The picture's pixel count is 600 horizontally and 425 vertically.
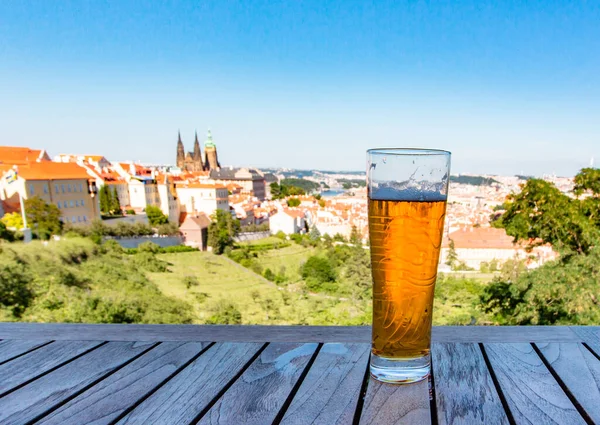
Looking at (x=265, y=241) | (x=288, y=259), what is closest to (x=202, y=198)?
(x=265, y=241)

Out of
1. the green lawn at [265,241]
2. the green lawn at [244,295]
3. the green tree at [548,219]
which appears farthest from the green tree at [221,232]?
the green tree at [548,219]

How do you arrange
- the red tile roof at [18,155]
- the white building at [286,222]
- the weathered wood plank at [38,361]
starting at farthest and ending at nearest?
1. the white building at [286,222]
2. the red tile roof at [18,155]
3. the weathered wood plank at [38,361]

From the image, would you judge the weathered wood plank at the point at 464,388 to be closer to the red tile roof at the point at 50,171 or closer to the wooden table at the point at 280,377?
the wooden table at the point at 280,377

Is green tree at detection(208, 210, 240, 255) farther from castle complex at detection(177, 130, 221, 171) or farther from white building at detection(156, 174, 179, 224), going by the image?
castle complex at detection(177, 130, 221, 171)

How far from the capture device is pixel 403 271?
55 centimetres

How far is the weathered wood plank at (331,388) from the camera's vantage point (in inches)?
19.9

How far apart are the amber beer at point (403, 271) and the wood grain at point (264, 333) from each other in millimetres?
199

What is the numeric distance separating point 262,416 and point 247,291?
15750 millimetres

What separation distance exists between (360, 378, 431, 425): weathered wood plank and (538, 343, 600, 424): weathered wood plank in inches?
8.7

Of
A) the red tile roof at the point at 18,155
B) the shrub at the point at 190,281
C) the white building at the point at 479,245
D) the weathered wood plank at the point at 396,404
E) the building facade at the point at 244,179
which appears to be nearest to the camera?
the weathered wood plank at the point at 396,404

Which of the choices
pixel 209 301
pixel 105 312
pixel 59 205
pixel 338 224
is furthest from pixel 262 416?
pixel 338 224

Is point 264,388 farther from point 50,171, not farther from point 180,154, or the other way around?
point 180,154

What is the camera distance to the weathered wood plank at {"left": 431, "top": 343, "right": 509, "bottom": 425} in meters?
0.50

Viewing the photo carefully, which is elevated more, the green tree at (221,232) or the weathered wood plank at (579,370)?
→ the weathered wood plank at (579,370)
